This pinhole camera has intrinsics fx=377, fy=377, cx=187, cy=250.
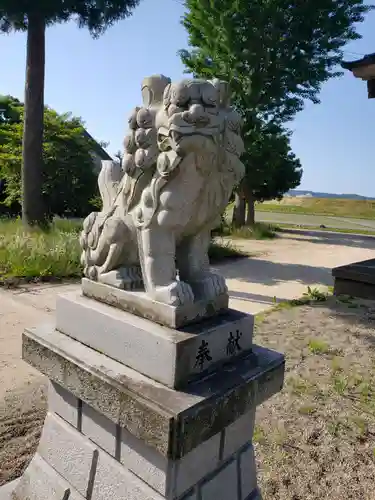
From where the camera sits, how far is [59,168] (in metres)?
9.41

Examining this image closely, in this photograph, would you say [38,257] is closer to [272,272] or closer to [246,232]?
[272,272]

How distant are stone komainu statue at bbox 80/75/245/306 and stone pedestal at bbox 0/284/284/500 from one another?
173 millimetres

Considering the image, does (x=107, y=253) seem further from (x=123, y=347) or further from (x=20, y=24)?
(x=20, y=24)

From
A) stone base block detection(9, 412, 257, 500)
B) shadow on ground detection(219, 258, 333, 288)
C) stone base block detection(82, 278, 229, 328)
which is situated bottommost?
shadow on ground detection(219, 258, 333, 288)

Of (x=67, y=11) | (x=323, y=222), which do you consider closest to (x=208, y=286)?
(x=67, y=11)

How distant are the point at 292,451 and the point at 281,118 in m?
11.7

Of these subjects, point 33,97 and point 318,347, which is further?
point 33,97

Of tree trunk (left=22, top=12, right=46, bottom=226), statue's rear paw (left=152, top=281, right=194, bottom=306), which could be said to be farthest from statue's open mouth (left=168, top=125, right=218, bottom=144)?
tree trunk (left=22, top=12, right=46, bottom=226)

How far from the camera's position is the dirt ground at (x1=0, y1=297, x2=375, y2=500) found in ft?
6.23

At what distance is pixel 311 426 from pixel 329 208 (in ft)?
106

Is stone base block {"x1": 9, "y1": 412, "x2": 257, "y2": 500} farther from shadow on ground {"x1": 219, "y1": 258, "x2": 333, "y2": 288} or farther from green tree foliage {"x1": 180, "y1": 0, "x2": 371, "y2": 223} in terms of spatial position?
green tree foliage {"x1": 180, "y1": 0, "x2": 371, "y2": 223}

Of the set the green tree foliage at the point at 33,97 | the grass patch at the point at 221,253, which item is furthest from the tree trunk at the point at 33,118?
the grass patch at the point at 221,253

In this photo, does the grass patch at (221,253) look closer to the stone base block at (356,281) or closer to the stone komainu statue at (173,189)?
the stone base block at (356,281)

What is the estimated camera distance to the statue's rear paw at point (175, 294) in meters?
1.35
